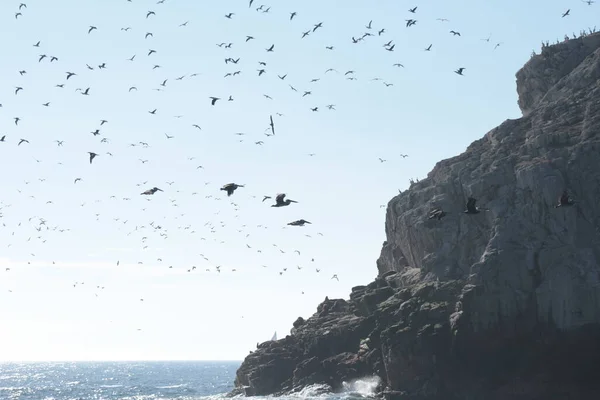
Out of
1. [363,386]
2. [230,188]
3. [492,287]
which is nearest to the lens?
[230,188]

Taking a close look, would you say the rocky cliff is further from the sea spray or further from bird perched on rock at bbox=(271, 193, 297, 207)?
bird perched on rock at bbox=(271, 193, 297, 207)

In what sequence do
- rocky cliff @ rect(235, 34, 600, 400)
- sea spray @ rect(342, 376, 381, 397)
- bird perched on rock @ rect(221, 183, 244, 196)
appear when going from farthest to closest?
sea spray @ rect(342, 376, 381, 397) → rocky cliff @ rect(235, 34, 600, 400) → bird perched on rock @ rect(221, 183, 244, 196)

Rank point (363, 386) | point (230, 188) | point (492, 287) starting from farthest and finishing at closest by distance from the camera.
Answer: point (363, 386)
point (492, 287)
point (230, 188)

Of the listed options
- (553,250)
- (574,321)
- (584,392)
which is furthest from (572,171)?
(584,392)

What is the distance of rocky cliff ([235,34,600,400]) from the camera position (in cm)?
7412

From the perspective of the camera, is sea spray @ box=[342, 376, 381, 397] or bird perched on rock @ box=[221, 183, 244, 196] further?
sea spray @ box=[342, 376, 381, 397]

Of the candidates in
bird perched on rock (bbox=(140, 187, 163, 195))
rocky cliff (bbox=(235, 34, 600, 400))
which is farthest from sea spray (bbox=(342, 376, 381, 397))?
bird perched on rock (bbox=(140, 187, 163, 195))

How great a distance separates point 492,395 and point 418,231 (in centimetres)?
2181

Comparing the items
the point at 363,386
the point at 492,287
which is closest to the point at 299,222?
the point at 492,287

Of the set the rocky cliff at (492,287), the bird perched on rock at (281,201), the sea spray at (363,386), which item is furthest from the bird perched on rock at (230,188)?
the sea spray at (363,386)

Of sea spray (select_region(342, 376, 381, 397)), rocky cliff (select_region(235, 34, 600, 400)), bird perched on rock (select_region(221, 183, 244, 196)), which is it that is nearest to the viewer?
bird perched on rock (select_region(221, 183, 244, 196))

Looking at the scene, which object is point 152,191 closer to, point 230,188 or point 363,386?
point 230,188

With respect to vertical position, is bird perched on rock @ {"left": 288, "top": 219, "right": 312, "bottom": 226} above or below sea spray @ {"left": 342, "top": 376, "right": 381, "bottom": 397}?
above

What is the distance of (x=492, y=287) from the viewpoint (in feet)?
252
